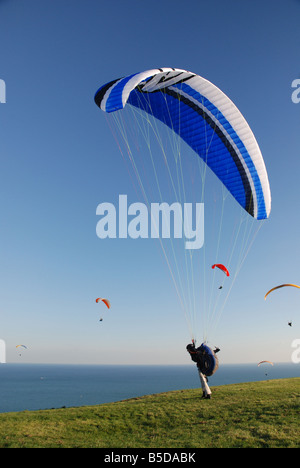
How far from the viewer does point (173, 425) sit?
35.7 ft

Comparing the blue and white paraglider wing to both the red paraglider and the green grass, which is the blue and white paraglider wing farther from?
the green grass

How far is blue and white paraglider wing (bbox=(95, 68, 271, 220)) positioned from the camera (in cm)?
1243

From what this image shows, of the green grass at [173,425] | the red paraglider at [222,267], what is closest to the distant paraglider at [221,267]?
the red paraglider at [222,267]

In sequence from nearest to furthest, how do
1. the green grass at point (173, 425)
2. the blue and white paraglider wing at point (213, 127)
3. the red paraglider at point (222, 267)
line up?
1. the green grass at point (173, 425)
2. the blue and white paraglider wing at point (213, 127)
3. the red paraglider at point (222, 267)

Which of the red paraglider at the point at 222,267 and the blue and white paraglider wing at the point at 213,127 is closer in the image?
the blue and white paraglider wing at the point at 213,127

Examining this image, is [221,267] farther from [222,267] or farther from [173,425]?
[173,425]

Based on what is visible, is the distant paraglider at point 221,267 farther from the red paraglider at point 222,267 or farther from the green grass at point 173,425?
the green grass at point 173,425

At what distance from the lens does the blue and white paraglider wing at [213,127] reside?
12.4m

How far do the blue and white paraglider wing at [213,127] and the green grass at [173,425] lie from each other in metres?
8.74

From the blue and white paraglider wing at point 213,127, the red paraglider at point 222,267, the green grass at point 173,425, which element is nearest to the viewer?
the green grass at point 173,425

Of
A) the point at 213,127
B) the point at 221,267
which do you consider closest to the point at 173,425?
the point at 221,267

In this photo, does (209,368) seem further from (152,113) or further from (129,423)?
(152,113)

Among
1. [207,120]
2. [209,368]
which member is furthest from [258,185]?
[209,368]
